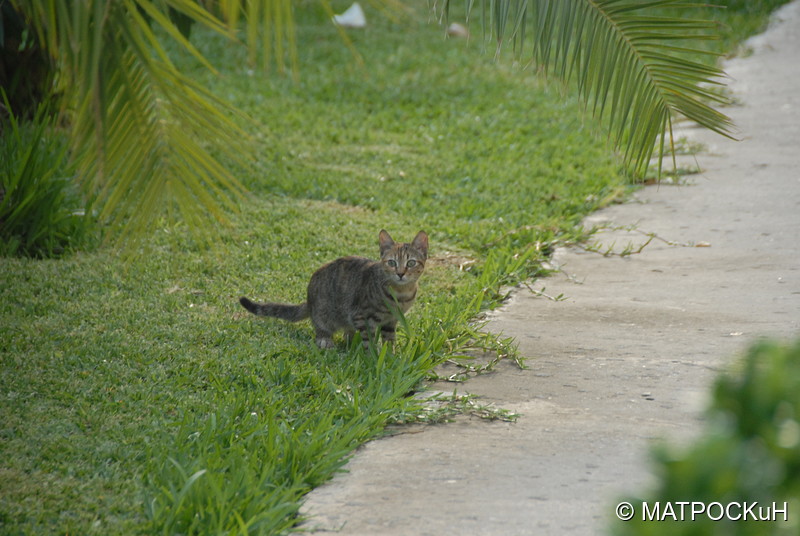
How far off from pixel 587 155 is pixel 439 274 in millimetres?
3384

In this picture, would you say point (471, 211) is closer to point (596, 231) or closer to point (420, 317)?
point (596, 231)

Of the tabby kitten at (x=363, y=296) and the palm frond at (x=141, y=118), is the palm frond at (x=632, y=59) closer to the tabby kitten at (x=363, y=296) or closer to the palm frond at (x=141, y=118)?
the tabby kitten at (x=363, y=296)

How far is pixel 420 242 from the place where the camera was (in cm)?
501

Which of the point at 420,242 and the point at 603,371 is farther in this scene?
the point at 420,242

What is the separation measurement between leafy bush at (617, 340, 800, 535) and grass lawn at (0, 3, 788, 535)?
1.94 metres

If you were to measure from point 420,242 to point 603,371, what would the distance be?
127cm

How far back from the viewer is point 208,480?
3174 millimetres

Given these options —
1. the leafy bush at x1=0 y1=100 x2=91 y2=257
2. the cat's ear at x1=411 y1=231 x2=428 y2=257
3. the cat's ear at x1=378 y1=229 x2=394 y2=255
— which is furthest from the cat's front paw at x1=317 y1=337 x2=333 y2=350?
the leafy bush at x1=0 y1=100 x2=91 y2=257

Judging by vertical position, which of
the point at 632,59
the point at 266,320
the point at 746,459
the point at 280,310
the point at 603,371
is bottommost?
the point at 266,320

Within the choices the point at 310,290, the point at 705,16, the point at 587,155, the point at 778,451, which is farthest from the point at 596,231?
the point at 705,16

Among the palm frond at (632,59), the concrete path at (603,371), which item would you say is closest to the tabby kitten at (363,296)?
the concrete path at (603,371)

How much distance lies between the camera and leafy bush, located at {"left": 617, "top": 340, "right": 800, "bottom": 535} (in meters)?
1.25

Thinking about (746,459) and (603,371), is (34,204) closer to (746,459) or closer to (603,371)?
(603,371)

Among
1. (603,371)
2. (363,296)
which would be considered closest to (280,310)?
(363,296)
